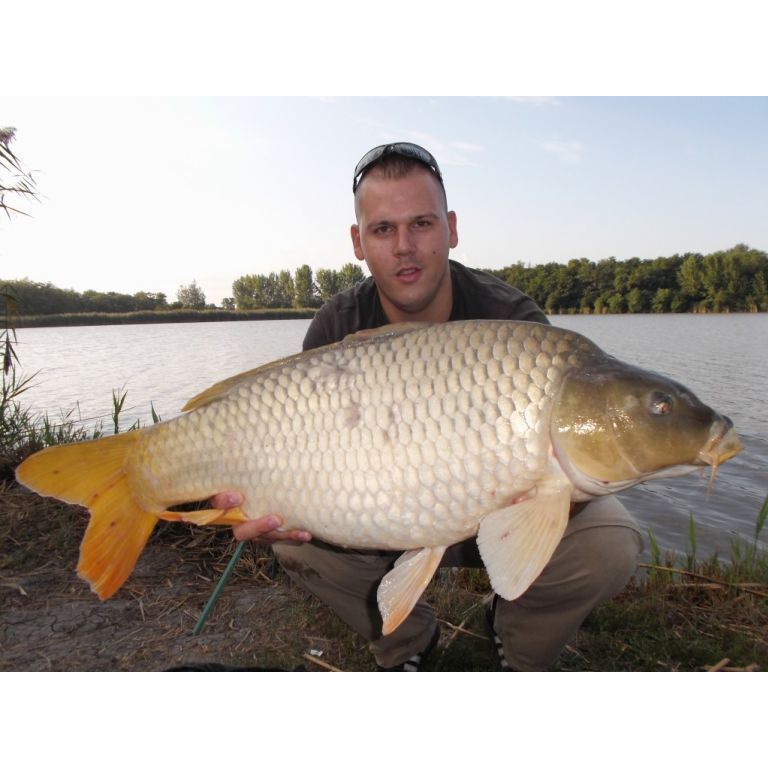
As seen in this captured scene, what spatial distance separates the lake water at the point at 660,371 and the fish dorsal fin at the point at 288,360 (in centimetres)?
249

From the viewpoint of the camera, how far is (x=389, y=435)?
1.16 m

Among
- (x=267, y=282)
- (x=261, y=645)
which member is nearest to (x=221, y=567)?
(x=261, y=645)

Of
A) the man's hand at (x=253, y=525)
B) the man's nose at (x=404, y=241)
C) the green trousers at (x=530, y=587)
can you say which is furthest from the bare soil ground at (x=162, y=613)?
the man's nose at (x=404, y=241)

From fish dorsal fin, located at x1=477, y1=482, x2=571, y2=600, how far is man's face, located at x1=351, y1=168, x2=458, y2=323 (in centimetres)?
80

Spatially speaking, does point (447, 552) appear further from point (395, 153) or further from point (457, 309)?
point (395, 153)

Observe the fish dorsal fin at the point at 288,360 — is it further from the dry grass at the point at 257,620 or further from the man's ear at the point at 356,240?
the dry grass at the point at 257,620

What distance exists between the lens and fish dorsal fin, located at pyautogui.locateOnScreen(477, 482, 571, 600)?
1.10 m

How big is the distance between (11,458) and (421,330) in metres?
2.78

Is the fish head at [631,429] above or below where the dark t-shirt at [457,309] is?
below

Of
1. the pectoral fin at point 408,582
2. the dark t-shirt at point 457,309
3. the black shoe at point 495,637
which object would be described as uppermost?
the dark t-shirt at point 457,309

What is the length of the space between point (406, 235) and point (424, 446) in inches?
31.2

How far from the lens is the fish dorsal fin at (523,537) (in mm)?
1103

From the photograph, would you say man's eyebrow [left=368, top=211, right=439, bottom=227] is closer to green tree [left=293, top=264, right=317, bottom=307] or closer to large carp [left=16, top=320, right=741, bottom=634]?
large carp [left=16, top=320, right=741, bottom=634]

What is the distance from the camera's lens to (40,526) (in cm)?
240
